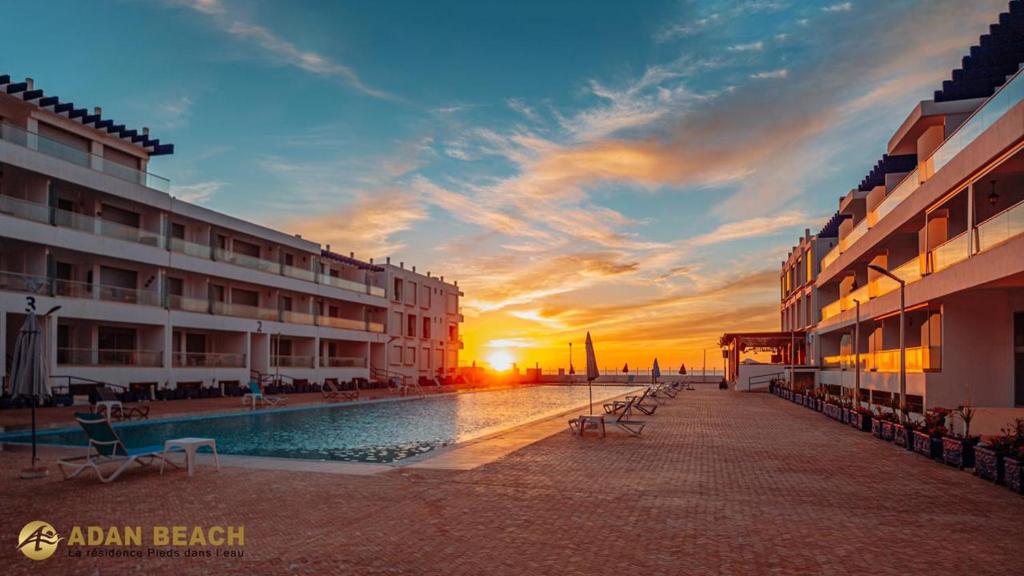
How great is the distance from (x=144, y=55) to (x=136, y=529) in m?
18.4

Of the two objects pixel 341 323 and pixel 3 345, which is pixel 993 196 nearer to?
pixel 3 345

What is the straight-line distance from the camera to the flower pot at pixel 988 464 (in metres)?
11.0

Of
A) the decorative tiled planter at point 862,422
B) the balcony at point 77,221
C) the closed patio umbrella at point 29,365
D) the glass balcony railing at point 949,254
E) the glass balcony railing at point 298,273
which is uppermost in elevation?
the balcony at point 77,221

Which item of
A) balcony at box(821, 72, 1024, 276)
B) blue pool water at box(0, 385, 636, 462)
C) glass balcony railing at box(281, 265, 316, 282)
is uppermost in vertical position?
balcony at box(821, 72, 1024, 276)

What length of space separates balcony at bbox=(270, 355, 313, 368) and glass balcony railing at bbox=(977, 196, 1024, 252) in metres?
34.1

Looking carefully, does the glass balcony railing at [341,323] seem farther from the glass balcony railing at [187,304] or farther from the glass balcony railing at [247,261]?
the glass balcony railing at [187,304]

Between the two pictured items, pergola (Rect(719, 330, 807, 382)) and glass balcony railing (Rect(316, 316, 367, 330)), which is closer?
glass balcony railing (Rect(316, 316, 367, 330))

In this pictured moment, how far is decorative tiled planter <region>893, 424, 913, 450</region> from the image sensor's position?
1573 centimetres

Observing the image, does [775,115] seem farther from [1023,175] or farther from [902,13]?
[1023,175]

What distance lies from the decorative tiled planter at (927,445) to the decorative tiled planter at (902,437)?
0.34m

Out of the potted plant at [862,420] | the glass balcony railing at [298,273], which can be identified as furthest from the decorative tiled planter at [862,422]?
the glass balcony railing at [298,273]

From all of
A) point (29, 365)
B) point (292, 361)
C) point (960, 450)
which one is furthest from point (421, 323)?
point (960, 450)

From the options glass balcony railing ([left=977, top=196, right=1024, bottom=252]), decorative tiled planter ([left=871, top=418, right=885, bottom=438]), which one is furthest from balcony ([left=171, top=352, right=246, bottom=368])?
glass balcony railing ([left=977, top=196, right=1024, bottom=252])

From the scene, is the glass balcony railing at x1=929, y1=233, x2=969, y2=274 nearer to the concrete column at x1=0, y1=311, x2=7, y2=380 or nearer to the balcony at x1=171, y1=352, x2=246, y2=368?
the concrete column at x1=0, y1=311, x2=7, y2=380
